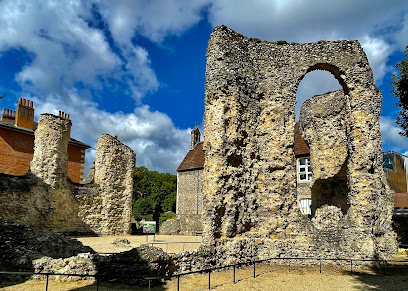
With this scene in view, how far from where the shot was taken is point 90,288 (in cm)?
703

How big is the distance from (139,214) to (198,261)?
3058 cm

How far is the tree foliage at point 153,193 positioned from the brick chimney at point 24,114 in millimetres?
15803

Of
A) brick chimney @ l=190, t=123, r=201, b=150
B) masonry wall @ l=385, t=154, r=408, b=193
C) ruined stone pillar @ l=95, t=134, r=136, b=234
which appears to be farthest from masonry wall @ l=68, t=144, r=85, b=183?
masonry wall @ l=385, t=154, r=408, b=193

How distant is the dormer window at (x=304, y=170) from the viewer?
22.7 meters

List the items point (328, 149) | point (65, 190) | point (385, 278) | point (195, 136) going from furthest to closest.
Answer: point (195, 136) < point (65, 190) < point (328, 149) < point (385, 278)

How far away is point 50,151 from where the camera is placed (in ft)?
55.9

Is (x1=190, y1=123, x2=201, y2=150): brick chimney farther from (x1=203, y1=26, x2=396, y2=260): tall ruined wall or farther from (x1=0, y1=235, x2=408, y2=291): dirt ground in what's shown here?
(x1=0, y1=235, x2=408, y2=291): dirt ground

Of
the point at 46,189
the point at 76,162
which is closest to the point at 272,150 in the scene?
the point at 46,189

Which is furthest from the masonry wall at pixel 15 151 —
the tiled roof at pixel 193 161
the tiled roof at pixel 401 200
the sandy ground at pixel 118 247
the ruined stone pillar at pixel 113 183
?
the tiled roof at pixel 401 200

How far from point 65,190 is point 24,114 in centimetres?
1208

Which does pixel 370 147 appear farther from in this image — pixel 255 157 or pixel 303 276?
pixel 303 276

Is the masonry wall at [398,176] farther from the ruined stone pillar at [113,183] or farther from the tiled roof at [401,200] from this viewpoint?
the ruined stone pillar at [113,183]

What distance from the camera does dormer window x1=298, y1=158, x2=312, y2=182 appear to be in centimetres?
2270

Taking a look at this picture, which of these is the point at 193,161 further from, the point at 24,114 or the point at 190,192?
the point at 24,114
